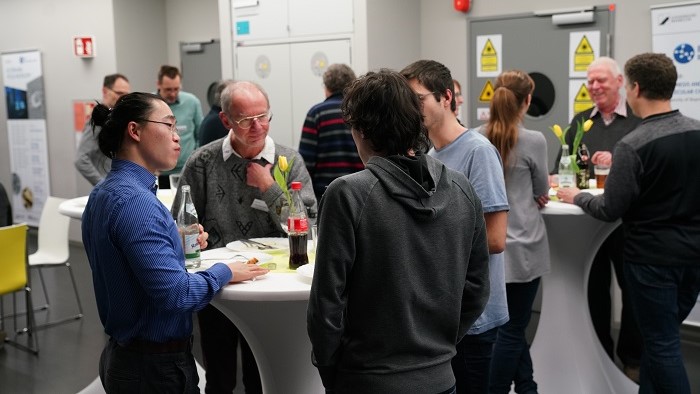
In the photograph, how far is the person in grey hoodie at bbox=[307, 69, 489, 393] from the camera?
1633 millimetres

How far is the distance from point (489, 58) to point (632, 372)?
2.59m

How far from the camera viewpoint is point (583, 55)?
16.7ft

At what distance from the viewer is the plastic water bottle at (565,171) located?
3.56m

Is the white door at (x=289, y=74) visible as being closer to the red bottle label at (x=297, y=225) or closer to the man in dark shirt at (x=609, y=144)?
the man in dark shirt at (x=609, y=144)

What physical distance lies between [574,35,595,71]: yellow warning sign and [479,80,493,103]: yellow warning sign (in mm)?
692

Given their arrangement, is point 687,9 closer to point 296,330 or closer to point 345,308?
point 296,330

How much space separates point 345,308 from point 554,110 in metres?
4.02

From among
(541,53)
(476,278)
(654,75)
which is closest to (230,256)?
(476,278)

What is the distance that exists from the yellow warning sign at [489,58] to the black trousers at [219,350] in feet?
10.8

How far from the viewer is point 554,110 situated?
5.32m

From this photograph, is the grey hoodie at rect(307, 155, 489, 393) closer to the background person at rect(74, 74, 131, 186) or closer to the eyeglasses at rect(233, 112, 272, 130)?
the eyeglasses at rect(233, 112, 272, 130)

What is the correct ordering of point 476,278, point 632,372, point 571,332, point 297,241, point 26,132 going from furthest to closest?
point 26,132
point 632,372
point 571,332
point 297,241
point 476,278

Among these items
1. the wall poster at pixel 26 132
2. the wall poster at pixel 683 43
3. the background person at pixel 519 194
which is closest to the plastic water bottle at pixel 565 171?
the background person at pixel 519 194

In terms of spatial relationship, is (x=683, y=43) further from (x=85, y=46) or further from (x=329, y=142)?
(x=85, y=46)
